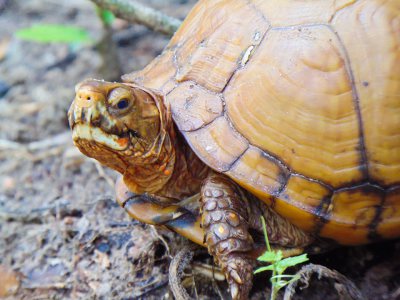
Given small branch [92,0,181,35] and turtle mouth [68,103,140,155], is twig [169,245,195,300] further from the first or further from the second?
small branch [92,0,181,35]

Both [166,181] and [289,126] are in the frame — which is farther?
[166,181]

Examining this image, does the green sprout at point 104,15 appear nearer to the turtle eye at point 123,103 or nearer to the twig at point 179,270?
the turtle eye at point 123,103

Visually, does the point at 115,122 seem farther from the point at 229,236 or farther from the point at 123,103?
the point at 229,236

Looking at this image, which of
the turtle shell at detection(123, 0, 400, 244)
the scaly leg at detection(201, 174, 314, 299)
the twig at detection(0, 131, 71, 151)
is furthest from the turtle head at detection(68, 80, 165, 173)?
the twig at detection(0, 131, 71, 151)

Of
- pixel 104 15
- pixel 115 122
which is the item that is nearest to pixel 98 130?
pixel 115 122

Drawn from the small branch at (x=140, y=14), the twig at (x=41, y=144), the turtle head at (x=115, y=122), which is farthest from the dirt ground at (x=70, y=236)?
the small branch at (x=140, y=14)

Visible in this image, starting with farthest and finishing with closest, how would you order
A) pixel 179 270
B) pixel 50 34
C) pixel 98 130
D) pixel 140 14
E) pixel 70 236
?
pixel 50 34 < pixel 140 14 < pixel 70 236 < pixel 179 270 < pixel 98 130

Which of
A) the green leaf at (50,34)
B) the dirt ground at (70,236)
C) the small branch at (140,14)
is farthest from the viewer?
the green leaf at (50,34)
